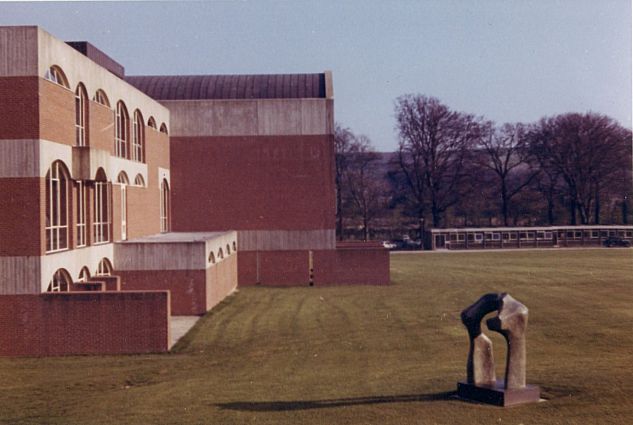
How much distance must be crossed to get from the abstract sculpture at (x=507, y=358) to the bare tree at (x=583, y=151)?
195ft

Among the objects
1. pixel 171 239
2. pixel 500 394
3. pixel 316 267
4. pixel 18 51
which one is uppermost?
pixel 18 51

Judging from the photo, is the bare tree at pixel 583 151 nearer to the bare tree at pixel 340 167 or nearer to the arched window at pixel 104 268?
the bare tree at pixel 340 167

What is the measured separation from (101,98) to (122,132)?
3.31 meters

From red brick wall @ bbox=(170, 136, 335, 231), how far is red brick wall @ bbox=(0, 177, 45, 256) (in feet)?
62.5

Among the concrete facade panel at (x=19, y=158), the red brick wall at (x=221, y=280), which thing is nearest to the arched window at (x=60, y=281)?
the concrete facade panel at (x=19, y=158)

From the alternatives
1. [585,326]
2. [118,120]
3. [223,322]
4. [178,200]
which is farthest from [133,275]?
[585,326]

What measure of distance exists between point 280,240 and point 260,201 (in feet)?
7.86

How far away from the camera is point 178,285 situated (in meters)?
28.7

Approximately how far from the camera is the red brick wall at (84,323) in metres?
21.6

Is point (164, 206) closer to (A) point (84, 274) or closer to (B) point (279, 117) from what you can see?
(B) point (279, 117)

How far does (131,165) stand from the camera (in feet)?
104

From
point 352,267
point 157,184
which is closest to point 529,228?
point 352,267

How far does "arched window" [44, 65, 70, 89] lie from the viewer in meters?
22.5

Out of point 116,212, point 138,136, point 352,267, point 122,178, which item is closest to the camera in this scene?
point 116,212
